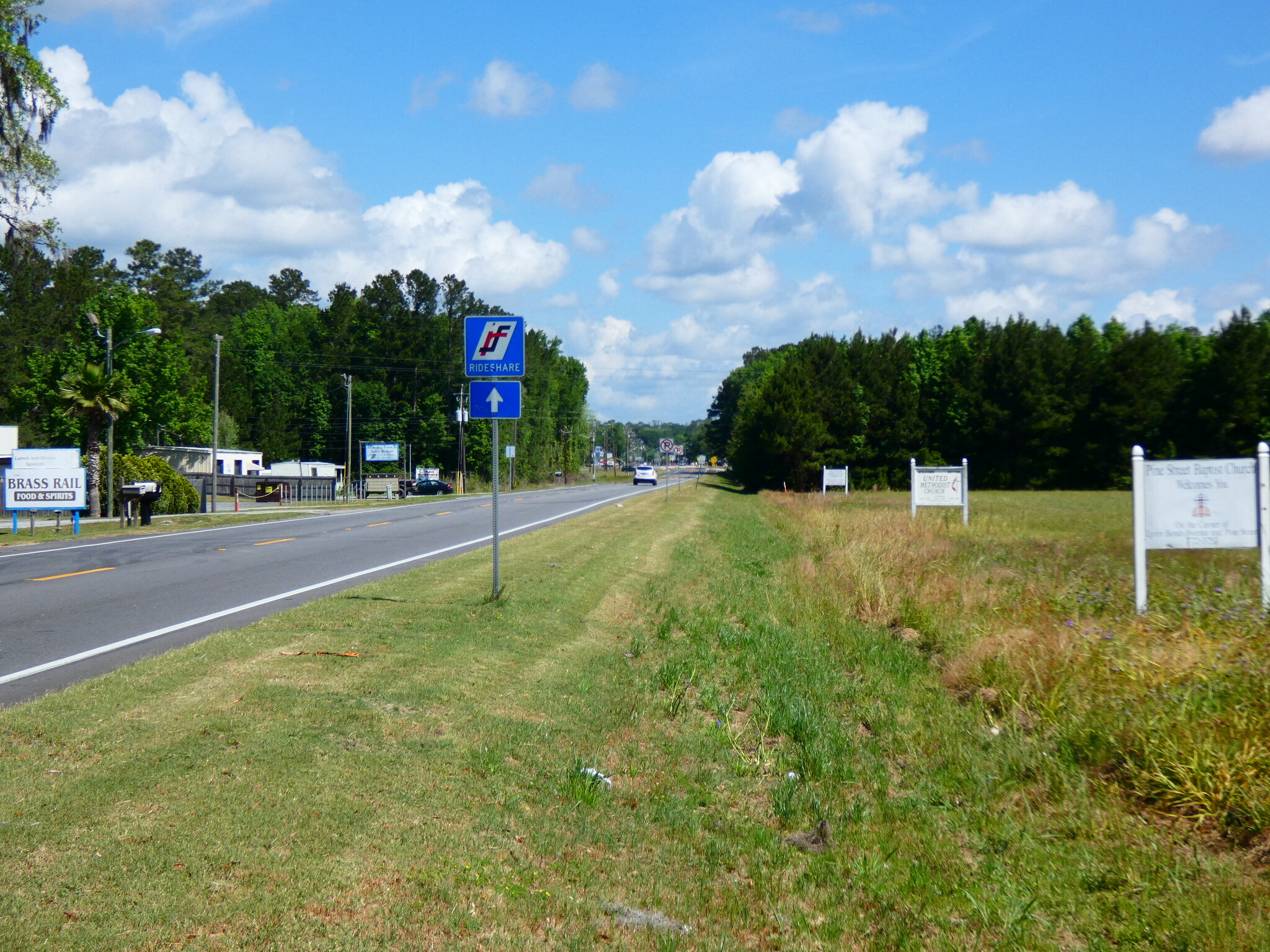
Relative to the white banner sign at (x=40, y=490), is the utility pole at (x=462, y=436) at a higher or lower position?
higher

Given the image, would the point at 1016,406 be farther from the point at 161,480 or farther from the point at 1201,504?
the point at 1201,504

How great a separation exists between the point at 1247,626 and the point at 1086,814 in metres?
3.59

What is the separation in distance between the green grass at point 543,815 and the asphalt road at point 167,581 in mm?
1400

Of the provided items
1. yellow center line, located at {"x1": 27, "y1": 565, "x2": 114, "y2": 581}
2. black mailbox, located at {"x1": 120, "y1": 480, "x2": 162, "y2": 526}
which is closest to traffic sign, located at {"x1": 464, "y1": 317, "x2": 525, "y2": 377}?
yellow center line, located at {"x1": 27, "y1": 565, "x2": 114, "y2": 581}

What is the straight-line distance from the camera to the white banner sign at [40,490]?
28203mm

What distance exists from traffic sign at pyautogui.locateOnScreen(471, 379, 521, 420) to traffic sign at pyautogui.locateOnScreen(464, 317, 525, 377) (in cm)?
12

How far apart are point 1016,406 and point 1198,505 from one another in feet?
203

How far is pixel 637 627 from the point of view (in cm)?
1260

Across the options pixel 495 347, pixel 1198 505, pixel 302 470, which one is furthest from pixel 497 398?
pixel 302 470

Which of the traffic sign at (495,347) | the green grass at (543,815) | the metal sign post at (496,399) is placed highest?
the traffic sign at (495,347)

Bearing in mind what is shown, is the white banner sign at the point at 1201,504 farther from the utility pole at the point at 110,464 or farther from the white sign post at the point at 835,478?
the white sign post at the point at 835,478

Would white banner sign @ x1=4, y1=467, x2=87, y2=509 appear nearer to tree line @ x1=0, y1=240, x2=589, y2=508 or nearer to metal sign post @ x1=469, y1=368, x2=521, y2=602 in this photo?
metal sign post @ x1=469, y1=368, x2=521, y2=602

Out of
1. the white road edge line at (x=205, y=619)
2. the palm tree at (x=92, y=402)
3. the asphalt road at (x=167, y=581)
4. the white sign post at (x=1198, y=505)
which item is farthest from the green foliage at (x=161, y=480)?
the white sign post at (x=1198, y=505)

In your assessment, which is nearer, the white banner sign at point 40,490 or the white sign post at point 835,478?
the white banner sign at point 40,490
